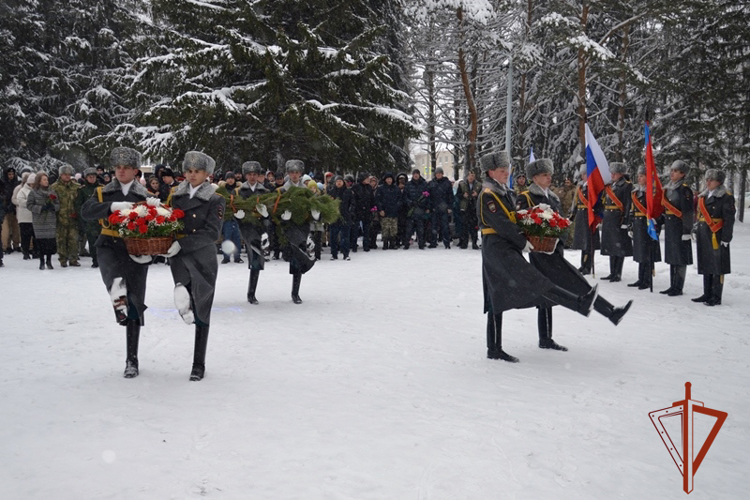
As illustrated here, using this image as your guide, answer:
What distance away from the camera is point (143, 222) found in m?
5.81

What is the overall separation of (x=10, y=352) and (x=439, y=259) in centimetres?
1118

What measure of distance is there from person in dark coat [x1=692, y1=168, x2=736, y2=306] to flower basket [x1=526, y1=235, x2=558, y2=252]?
4904 mm

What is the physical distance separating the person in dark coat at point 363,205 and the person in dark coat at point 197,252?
11732 mm

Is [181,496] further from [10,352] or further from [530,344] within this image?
[530,344]

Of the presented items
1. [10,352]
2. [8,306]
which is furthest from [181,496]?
[8,306]

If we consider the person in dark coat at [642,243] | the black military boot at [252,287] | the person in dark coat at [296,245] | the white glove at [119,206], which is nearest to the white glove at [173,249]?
the white glove at [119,206]

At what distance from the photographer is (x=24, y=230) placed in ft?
54.2

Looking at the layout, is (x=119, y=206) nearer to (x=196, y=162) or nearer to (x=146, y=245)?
(x=146, y=245)

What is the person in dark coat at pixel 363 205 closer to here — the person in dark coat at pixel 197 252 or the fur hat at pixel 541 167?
the fur hat at pixel 541 167

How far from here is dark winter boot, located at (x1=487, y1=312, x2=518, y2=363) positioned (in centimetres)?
700

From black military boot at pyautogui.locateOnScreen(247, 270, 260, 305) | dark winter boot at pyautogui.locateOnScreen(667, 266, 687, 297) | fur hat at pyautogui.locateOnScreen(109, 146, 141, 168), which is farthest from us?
dark winter boot at pyautogui.locateOnScreen(667, 266, 687, 297)

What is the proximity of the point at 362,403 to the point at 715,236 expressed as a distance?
24.3ft

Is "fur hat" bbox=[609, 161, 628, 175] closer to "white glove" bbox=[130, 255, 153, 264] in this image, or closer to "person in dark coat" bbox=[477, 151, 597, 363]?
"person in dark coat" bbox=[477, 151, 597, 363]

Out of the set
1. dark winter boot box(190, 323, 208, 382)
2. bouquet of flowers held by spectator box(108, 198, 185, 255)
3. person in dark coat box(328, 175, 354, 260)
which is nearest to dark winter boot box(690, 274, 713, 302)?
dark winter boot box(190, 323, 208, 382)
